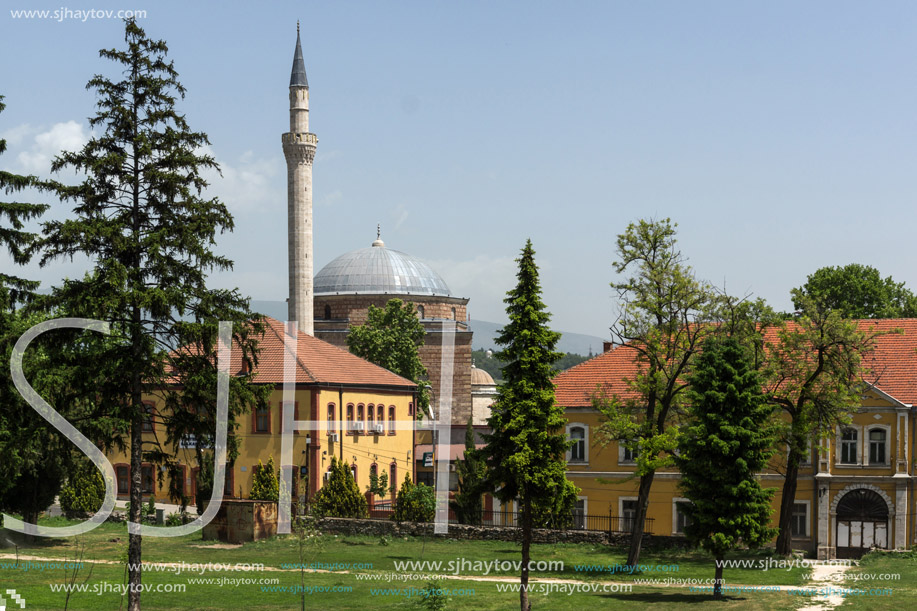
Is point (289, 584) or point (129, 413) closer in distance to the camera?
point (129, 413)

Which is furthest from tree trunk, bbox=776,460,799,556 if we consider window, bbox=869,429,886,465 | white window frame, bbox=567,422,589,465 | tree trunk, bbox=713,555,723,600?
white window frame, bbox=567,422,589,465

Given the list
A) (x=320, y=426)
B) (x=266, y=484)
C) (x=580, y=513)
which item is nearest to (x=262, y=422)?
(x=320, y=426)

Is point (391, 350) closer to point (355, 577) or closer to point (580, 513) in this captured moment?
point (580, 513)

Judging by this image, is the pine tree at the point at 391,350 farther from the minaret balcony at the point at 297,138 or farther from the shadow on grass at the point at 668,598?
the shadow on grass at the point at 668,598

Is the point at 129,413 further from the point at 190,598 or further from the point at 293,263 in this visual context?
the point at 293,263

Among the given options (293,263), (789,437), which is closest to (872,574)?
(789,437)

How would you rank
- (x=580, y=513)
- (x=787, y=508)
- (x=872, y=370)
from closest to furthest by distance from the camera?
(x=787, y=508) < (x=872, y=370) < (x=580, y=513)

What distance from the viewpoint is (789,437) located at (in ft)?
118

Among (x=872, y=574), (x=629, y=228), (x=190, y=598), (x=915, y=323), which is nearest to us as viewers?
(x=190, y=598)

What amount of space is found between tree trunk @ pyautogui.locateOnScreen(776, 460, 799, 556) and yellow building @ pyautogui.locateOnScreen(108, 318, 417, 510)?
17.3 meters

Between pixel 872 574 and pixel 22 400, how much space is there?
937 inches

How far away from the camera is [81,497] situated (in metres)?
42.5

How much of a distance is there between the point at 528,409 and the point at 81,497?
23.6 m

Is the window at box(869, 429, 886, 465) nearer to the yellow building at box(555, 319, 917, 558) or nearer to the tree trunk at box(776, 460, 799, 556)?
the yellow building at box(555, 319, 917, 558)
